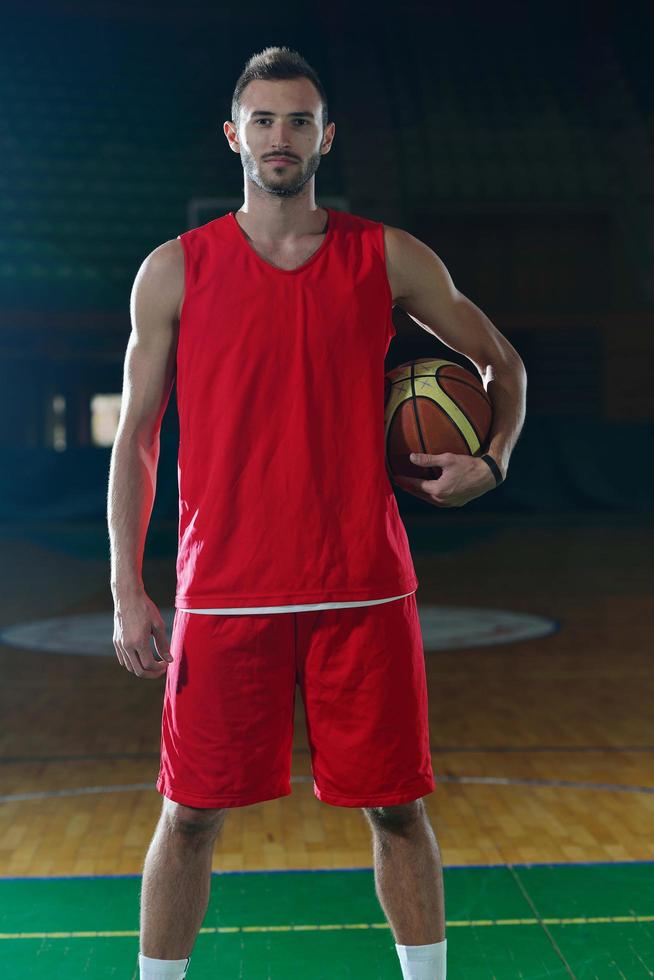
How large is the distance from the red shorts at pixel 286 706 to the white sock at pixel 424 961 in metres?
0.24

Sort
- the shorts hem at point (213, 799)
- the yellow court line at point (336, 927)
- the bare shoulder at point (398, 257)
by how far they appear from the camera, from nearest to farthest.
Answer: the shorts hem at point (213, 799)
the bare shoulder at point (398, 257)
the yellow court line at point (336, 927)

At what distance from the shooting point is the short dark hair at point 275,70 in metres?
1.83

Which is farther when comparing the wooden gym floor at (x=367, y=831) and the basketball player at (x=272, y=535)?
the wooden gym floor at (x=367, y=831)

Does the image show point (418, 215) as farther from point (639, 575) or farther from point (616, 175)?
point (639, 575)

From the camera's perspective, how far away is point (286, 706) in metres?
1.86

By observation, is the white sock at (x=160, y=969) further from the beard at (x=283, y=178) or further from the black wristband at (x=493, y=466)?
the beard at (x=283, y=178)

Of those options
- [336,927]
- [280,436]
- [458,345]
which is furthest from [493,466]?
[336,927]

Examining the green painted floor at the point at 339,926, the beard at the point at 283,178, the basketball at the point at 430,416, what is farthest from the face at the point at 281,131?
the green painted floor at the point at 339,926

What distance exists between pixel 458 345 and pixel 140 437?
528 millimetres

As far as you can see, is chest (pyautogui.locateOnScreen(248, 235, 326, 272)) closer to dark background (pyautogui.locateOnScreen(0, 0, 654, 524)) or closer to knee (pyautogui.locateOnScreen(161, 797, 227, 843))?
knee (pyautogui.locateOnScreen(161, 797, 227, 843))

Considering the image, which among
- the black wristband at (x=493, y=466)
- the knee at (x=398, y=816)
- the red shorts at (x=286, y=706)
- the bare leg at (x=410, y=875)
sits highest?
the black wristband at (x=493, y=466)

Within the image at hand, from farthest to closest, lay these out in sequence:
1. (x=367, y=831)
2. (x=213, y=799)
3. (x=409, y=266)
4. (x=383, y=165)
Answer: (x=383, y=165), (x=367, y=831), (x=409, y=266), (x=213, y=799)

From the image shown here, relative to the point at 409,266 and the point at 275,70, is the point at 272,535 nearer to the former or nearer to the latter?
the point at 409,266

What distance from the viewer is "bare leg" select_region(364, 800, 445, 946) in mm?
1889
